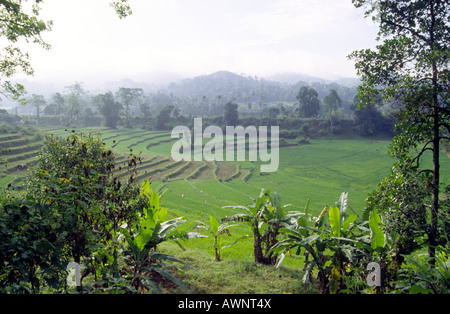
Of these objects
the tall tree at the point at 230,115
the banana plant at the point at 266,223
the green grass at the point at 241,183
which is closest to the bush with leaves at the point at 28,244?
the green grass at the point at 241,183

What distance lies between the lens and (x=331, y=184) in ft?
83.4

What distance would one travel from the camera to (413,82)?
19.4 ft

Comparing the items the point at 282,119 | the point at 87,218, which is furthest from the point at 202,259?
the point at 282,119

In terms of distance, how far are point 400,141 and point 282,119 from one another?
49.1 metres

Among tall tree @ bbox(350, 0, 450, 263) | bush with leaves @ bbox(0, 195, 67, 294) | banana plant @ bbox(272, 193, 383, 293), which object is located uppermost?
tall tree @ bbox(350, 0, 450, 263)

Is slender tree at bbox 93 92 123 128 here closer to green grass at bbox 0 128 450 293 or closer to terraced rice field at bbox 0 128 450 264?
green grass at bbox 0 128 450 293

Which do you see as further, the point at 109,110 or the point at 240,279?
the point at 109,110

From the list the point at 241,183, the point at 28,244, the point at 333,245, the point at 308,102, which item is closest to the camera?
the point at 28,244

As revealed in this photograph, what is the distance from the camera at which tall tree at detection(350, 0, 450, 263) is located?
5703 mm

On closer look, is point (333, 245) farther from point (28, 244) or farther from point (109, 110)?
point (109, 110)

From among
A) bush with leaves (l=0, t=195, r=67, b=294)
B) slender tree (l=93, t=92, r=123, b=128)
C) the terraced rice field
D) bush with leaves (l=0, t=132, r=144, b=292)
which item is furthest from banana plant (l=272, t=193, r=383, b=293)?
A: slender tree (l=93, t=92, r=123, b=128)

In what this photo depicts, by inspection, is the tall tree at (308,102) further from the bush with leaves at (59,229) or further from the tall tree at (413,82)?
the bush with leaves at (59,229)

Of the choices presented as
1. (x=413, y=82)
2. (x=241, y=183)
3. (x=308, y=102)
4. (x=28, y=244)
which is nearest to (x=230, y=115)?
(x=308, y=102)
